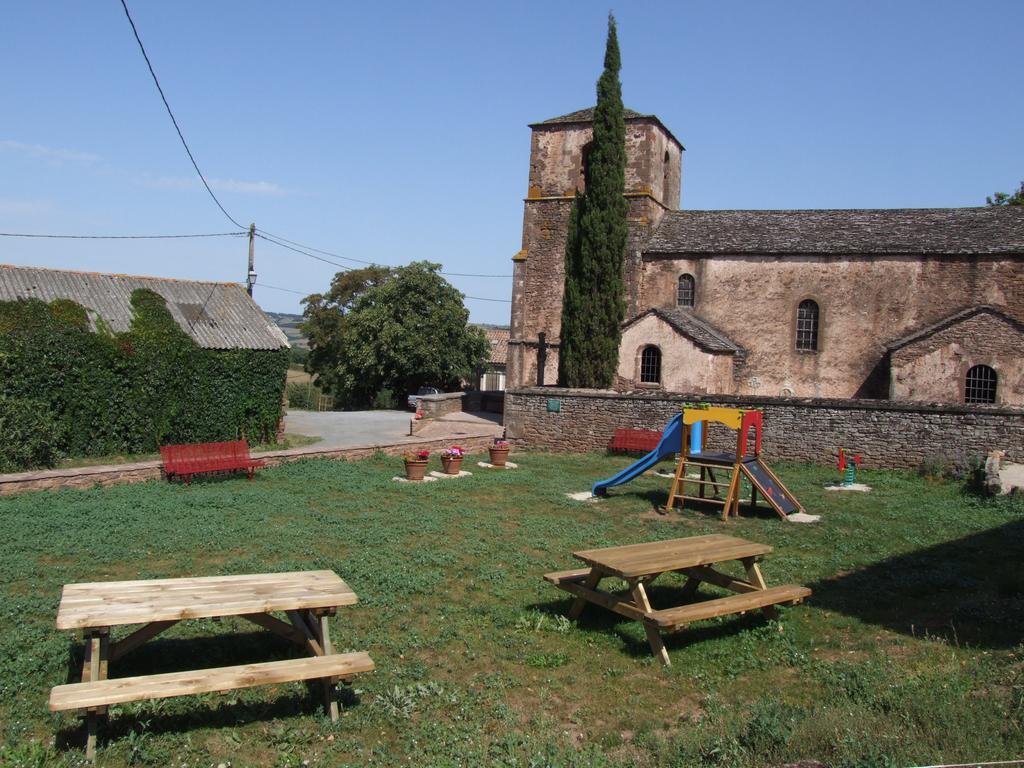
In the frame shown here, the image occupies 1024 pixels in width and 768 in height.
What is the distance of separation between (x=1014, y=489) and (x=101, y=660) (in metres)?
15.0

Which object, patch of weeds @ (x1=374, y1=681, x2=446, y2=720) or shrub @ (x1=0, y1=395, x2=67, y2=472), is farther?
shrub @ (x1=0, y1=395, x2=67, y2=472)

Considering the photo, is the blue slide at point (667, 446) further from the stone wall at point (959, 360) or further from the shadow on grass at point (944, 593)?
the stone wall at point (959, 360)

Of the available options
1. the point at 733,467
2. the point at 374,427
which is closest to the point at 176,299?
the point at 374,427

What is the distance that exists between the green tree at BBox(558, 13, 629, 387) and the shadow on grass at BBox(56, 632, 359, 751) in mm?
19602

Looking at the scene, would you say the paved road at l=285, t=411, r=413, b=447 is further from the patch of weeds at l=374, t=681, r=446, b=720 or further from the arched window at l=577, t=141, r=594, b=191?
the patch of weeds at l=374, t=681, r=446, b=720

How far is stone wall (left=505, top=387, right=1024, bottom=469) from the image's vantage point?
690 inches

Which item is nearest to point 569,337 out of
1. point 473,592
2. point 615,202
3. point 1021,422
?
point 615,202

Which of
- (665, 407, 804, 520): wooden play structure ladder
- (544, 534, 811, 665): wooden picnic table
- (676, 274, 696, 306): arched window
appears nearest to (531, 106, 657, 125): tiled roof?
(676, 274, 696, 306): arched window

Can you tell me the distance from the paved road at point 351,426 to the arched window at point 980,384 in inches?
654

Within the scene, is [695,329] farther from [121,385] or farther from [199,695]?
[199,695]

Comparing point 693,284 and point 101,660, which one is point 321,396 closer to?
point 693,284

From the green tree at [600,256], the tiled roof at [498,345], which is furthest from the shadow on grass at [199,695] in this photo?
the tiled roof at [498,345]

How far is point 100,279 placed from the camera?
22.0 m

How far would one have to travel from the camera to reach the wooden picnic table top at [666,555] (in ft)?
24.1
